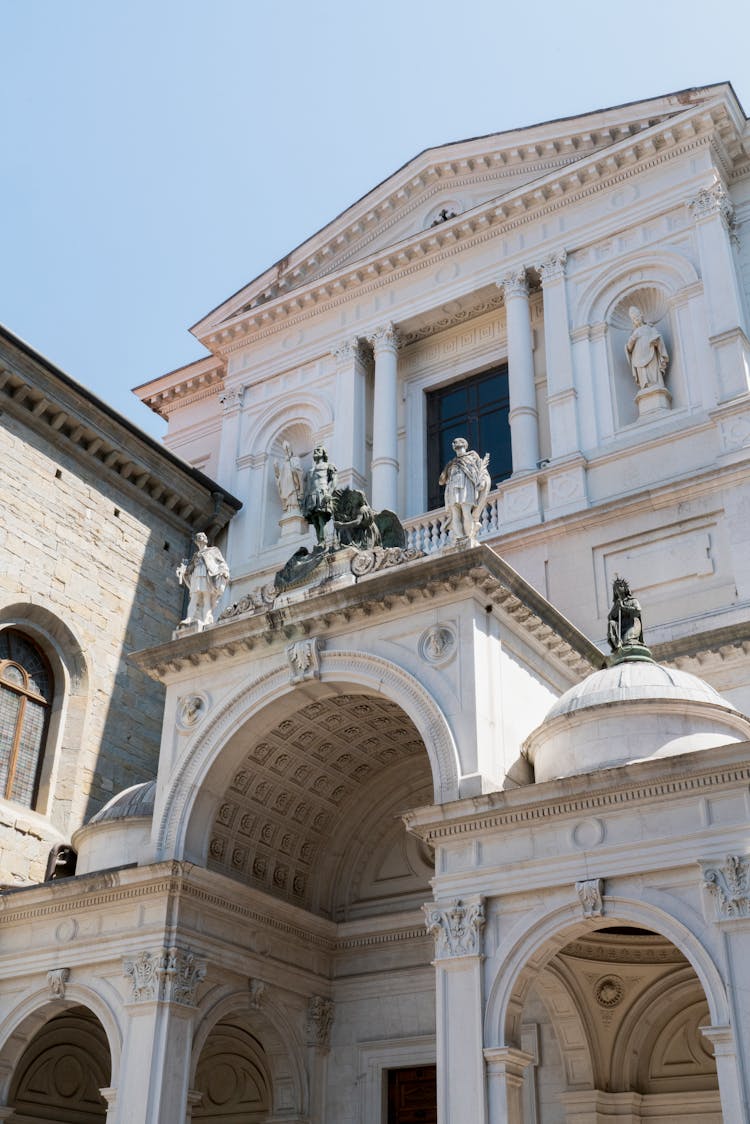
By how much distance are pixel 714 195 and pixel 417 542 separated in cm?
788

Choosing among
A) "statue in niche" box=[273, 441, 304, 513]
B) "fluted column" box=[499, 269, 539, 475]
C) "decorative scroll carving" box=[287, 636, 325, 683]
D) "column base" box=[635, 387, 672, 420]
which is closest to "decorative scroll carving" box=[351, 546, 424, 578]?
"decorative scroll carving" box=[287, 636, 325, 683]

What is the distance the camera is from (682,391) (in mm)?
20391

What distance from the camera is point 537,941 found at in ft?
39.9

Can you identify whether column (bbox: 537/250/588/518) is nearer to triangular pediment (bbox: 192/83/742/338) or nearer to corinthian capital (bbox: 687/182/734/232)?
triangular pediment (bbox: 192/83/742/338)

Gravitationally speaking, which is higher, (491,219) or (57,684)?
(491,219)

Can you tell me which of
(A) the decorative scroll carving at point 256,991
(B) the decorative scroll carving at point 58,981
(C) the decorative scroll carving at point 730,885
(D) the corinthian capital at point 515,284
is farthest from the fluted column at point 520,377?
(B) the decorative scroll carving at point 58,981

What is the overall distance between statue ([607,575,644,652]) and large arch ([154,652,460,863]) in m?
2.76

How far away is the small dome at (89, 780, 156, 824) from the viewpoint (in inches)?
651

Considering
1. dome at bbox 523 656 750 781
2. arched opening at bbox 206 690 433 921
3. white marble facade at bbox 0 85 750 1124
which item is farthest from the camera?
arched opening at bbox 206 690 433 921

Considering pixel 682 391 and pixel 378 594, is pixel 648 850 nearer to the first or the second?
pixel 378 594

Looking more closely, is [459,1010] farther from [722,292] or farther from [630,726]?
[722,292]

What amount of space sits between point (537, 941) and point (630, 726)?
248 centimetres

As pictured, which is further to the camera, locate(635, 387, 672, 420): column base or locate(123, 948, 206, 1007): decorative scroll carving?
locate(635, 387, 672, 420): column base

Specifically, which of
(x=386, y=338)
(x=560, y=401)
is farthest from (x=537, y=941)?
(x=386, y=338)
